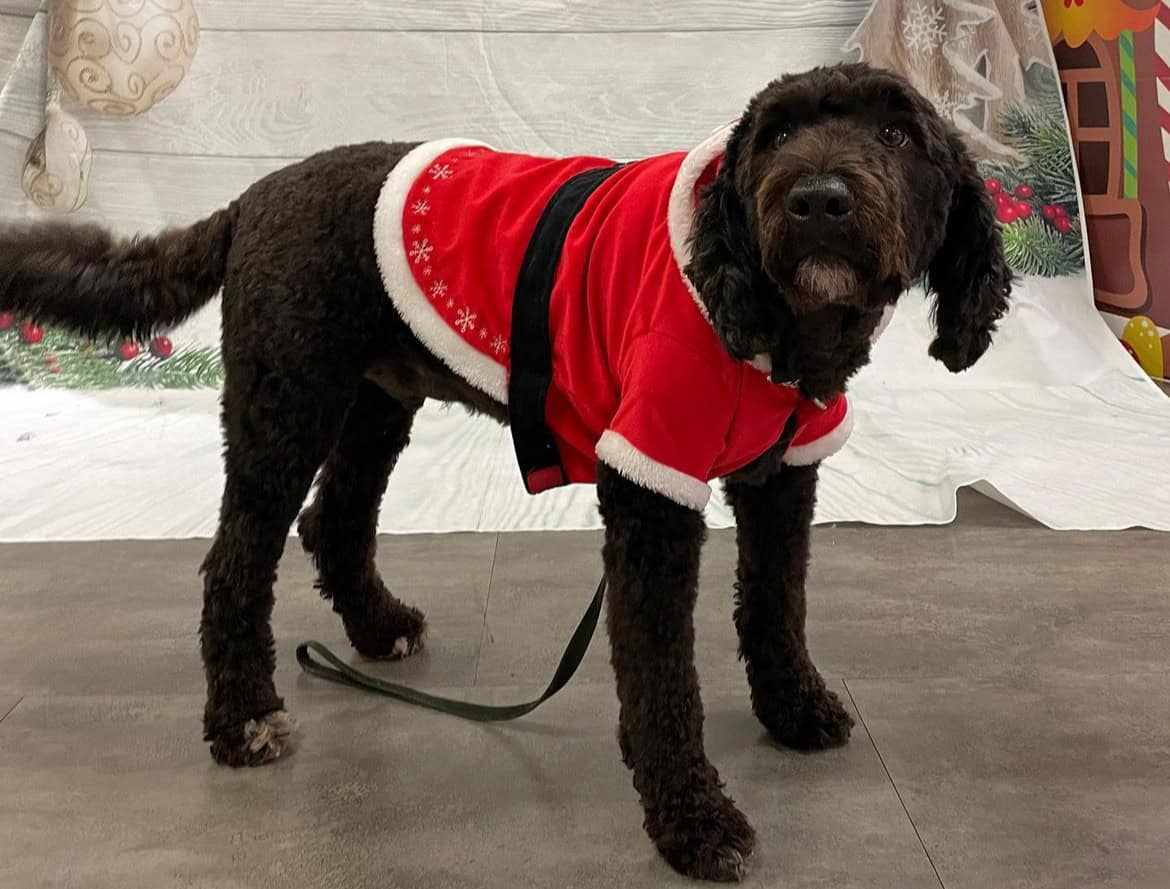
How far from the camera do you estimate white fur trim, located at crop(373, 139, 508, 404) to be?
1.52m

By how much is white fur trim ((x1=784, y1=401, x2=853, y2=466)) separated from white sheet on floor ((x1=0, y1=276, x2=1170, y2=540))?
107cm

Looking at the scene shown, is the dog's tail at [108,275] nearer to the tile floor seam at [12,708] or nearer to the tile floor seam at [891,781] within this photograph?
the tile floor seam at [12,708]

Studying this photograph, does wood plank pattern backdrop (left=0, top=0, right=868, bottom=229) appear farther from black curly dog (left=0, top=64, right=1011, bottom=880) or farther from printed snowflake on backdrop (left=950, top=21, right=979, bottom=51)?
black curly dog (left=0, top=64, right=1011, bottom=880)

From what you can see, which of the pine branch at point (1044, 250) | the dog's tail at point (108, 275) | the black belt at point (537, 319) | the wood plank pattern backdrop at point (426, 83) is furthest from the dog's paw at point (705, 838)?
the pine branch at point (1044, 250)

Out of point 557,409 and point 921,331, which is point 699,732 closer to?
point 557,409

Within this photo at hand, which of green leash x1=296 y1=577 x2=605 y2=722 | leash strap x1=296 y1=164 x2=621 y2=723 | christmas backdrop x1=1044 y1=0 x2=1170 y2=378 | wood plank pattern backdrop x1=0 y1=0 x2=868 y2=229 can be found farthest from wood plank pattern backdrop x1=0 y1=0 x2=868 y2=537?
leash strap x1=296 y1=164 x2=621 y2=723

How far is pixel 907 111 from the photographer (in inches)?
50.1

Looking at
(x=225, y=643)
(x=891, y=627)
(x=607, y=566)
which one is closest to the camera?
(x=607, y=566)

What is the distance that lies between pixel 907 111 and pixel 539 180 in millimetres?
526

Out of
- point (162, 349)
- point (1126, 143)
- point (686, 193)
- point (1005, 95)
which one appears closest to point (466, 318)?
point (686, 193)

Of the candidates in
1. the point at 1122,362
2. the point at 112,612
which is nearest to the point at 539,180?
the point at 112,612

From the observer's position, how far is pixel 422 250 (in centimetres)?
152

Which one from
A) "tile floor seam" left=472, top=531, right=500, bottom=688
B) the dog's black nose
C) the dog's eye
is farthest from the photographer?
"tile floor seam" left=472, top=531, right=500, bottom=688

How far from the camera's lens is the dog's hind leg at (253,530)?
1598 millimetres
